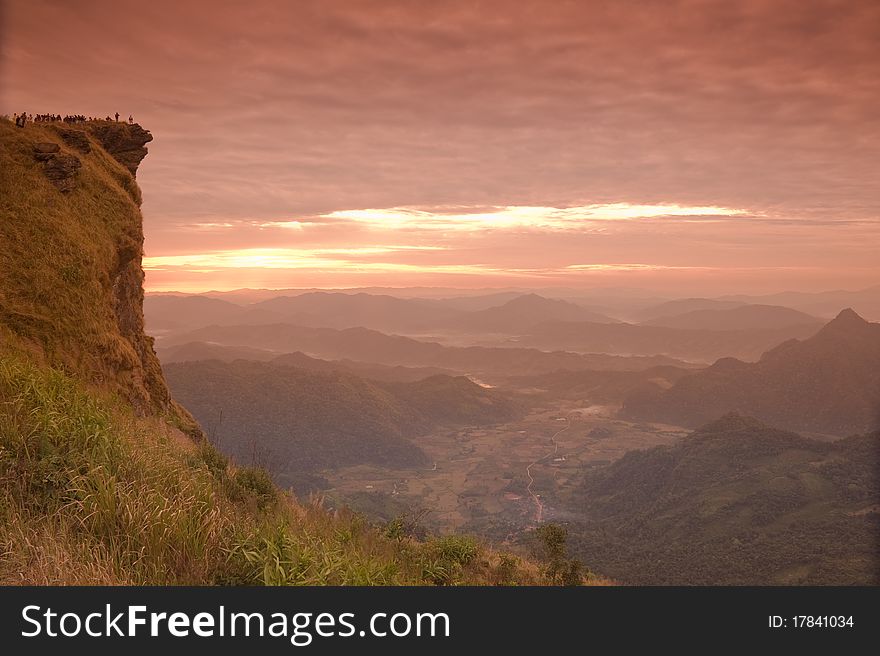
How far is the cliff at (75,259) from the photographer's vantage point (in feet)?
42.7

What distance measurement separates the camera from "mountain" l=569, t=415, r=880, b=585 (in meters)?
75.9

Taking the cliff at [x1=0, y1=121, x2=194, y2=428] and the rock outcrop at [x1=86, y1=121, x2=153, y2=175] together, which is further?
the rock outcrop at [x1=86, y1=121, x2=153, y2=175]

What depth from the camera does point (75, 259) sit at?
15.0m

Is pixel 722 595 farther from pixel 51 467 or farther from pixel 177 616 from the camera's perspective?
pixel 51 467

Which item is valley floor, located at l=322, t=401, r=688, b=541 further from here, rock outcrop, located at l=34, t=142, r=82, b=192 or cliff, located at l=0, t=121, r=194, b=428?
rock outcrop, located at l=34, t=142, r=82, b=192

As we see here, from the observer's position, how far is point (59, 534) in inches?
225

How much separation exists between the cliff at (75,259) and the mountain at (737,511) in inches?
2587

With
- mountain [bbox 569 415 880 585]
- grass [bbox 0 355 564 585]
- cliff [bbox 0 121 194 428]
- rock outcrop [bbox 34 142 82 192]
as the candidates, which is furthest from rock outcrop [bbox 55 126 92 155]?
mountain [bbox 569 415 880 585]

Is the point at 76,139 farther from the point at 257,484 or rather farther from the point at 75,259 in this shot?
the point at 257,484

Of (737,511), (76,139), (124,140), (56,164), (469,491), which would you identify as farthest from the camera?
(469,491)

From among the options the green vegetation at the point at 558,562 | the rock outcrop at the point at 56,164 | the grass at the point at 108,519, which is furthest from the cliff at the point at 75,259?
the green vegetation at the point at 558,562

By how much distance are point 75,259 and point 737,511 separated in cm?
13373

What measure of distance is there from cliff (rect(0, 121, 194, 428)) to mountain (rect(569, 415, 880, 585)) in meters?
65.7

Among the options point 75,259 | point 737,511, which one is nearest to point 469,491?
point 737,511
